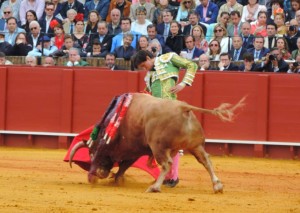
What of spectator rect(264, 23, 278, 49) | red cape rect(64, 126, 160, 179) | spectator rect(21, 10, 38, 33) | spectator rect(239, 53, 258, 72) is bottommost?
red cape rect(64, 126, 160, 179)

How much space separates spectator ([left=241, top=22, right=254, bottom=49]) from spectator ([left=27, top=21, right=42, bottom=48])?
331 centimetres

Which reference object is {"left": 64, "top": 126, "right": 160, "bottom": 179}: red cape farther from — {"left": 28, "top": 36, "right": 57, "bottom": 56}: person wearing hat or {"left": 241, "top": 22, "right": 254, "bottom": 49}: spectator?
{"left": 28, "top": 36, "right": 57, "bottom": 56}: person wearing hat

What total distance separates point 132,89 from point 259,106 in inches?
70.0

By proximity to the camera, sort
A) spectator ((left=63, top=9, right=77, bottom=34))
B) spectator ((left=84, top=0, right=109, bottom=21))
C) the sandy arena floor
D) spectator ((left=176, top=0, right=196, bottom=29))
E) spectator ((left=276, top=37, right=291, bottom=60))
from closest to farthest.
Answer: the sandy arena floor < spectator ((left=276, top=37, right=291, bottom=60)) < spectator ((left=176, top=0, right=196, bottom=29)) < spectator ((left=63, top=9, right=77, bottom=34)) < spectator ((left=84, top=0, right=109, bottom=21))

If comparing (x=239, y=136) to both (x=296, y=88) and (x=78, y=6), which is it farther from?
(x=78, y=6)

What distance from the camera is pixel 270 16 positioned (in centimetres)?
1730

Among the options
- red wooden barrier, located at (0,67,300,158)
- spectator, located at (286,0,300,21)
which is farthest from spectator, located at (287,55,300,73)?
spectator, located at (286,0,300,21)

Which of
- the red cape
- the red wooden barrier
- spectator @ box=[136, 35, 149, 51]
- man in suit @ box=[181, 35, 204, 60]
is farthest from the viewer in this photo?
man in suit @ box=[181, 35, 204, 60]

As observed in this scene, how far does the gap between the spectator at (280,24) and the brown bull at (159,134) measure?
5805 mm

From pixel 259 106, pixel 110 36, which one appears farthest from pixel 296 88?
pixel 110 36

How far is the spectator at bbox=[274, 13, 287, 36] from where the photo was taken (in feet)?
54.4

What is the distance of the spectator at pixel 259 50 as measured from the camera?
16.0 meters

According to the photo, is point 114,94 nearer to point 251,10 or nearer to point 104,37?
point 104,37

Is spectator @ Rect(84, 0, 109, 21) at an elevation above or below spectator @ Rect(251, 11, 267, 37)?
above
